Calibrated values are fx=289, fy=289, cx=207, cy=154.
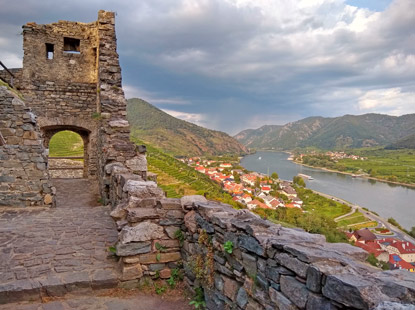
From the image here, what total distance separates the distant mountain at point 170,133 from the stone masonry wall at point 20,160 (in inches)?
2887

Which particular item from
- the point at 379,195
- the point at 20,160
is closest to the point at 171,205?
the point at 20,160

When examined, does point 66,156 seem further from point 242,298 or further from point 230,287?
point 242,298

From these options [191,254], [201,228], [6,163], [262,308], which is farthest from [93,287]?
[6,163]

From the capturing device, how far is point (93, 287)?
3.36 metres

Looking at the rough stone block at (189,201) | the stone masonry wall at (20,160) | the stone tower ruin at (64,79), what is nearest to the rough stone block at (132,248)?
the rough stone block at (189,201)

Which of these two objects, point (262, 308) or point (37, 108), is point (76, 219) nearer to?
point (262, 308)

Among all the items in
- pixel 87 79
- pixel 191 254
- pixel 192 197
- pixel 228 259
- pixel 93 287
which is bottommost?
pixel 93 287

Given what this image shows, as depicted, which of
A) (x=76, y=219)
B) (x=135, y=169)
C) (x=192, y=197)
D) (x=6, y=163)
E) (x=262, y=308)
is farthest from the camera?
(x=135, y=169)

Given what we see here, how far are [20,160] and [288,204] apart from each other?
38.7 metres

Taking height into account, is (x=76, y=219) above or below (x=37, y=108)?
below

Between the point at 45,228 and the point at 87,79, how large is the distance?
25.4ft

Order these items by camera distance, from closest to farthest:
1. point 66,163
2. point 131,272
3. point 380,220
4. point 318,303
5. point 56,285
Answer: point 318,303, point 56,285, point 131,272, point 66,163, point 380,220

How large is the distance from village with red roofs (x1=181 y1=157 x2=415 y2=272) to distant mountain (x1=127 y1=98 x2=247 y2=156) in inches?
1241

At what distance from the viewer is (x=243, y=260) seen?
2.47 meters
